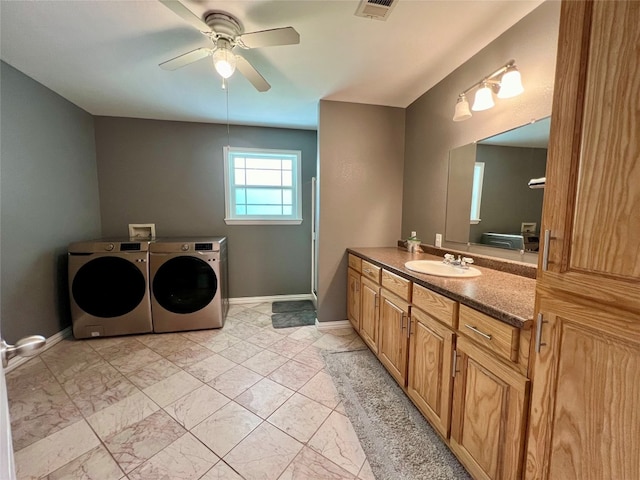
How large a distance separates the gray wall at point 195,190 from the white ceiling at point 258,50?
→ 49 cm

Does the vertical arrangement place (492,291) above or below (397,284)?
above

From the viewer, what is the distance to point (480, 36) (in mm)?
1669

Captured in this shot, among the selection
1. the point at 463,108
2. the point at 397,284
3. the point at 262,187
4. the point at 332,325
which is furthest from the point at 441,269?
the point at 262,187

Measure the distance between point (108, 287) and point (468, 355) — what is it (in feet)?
10.3

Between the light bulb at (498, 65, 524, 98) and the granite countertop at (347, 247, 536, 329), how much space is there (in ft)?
3.51

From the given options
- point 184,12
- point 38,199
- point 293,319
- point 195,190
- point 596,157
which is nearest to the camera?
point 596,157

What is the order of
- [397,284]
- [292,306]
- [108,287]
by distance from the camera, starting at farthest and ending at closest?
[292,306] → [108,287] → [397,284]

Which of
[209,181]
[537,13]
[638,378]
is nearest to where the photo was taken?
[638,378]

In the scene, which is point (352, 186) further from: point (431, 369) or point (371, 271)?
point (431, 369)

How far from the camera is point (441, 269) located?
1.84m

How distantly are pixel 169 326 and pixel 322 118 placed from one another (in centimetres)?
270

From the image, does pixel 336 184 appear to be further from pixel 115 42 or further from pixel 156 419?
pixel 156 419

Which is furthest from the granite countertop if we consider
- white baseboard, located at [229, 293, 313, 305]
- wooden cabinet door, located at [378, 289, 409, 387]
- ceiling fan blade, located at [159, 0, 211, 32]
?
white baseboard, located at [229, 293, 313, 305]

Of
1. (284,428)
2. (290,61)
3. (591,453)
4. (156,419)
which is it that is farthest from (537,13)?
(156,419)
